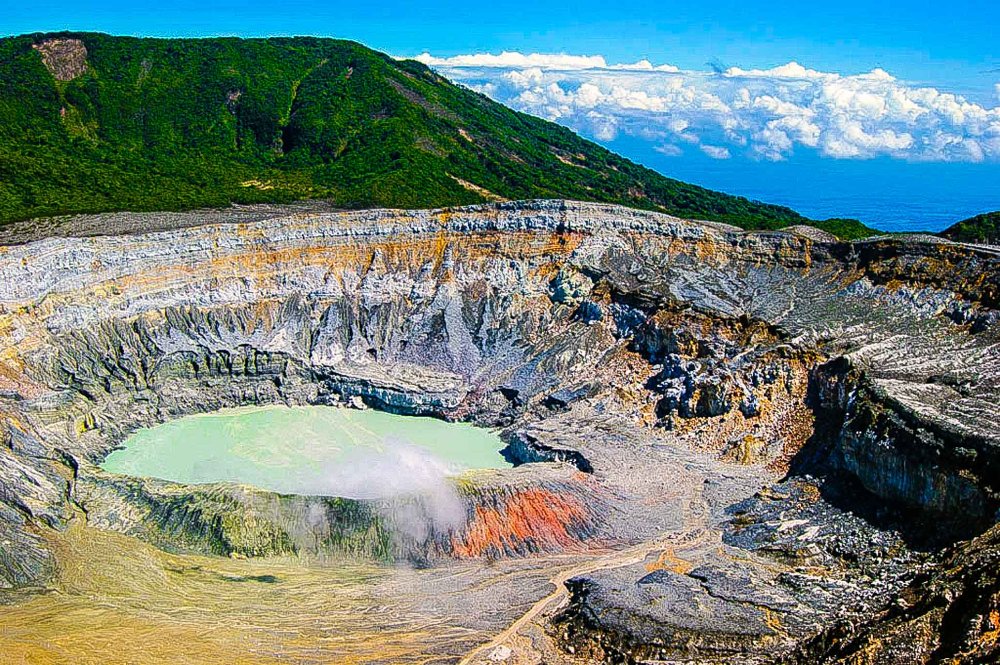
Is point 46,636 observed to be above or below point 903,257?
below

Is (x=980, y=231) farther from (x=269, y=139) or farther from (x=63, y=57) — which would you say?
(x=63, y=57)

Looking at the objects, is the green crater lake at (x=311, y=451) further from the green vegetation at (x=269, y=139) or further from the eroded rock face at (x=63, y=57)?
the eroded rock face at (x=63, y=57)

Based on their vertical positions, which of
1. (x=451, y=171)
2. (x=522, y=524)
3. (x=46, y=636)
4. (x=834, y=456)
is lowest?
(x=46, y=636)

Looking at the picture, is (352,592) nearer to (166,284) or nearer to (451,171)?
(166,284)

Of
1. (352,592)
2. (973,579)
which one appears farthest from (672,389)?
(973,579)

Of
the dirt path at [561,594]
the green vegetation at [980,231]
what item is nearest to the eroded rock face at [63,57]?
the dirt path at [561,594]

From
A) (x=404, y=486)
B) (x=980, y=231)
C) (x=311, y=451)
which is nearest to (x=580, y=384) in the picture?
(x=404, y=486)
